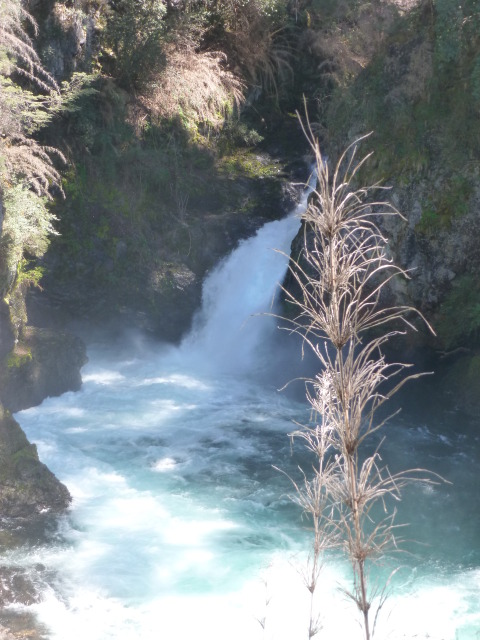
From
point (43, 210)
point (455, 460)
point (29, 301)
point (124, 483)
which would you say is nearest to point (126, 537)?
point (124, 483)

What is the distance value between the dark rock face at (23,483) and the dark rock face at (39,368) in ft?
8.56

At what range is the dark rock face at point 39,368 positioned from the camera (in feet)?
38.2

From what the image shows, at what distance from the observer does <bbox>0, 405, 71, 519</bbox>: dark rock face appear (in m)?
8.36

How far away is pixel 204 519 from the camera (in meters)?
8.77

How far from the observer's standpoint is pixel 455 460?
10453 millimetres

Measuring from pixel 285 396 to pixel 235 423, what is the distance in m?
1.83

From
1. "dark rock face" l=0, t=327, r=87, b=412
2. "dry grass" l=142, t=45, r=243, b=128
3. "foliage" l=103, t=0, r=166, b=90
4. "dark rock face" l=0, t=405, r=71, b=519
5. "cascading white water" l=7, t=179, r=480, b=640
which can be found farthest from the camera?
"dry grass" l=142, t=45, r=243, b=128

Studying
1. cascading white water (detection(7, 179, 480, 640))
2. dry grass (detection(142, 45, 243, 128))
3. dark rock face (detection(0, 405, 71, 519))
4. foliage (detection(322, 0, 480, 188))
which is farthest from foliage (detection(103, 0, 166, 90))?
dark rock face (detection(0, 405, 71, 519))

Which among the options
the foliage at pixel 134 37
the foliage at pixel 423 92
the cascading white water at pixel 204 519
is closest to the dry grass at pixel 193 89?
the foliage at pixel 134 37

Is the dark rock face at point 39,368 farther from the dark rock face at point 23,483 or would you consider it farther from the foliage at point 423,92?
the foliage at point 423,92

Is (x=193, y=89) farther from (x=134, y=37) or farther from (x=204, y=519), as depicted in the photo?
(x=204, y=519)

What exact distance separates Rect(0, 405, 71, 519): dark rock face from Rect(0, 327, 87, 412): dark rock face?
2608 mm

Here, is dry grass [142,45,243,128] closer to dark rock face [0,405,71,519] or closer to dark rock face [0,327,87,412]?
dark rock face [0,327,87,412]

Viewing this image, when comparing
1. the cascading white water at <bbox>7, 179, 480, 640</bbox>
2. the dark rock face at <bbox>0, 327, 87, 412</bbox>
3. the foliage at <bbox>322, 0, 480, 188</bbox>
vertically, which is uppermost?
the foliage at <bbox>322, 0, 480, 188</bbox>
